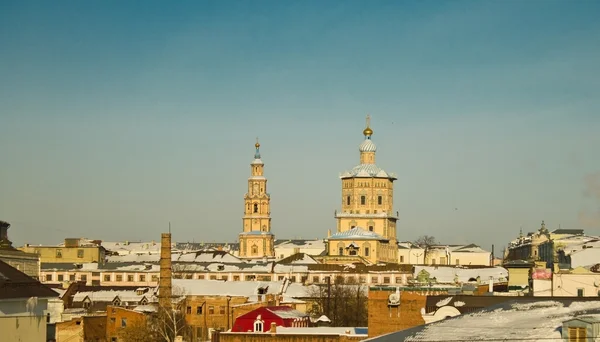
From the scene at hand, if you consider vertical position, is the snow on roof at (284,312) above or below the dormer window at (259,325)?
above

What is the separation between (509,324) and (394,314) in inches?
894

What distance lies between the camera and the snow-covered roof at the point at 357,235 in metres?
158

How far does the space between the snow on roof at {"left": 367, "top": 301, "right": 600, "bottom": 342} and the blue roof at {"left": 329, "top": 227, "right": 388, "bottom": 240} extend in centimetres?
11352

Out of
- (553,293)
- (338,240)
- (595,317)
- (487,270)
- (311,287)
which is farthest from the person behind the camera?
(338,240)

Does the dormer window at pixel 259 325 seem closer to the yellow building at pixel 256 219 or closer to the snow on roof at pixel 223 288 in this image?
the snow on roof at pixel 223 288

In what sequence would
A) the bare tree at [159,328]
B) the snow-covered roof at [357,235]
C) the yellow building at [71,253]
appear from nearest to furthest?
the bare tree at [159,328] → the snow-covered roof at [357,235] → the yellow building at [71,253]

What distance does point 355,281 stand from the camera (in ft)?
440

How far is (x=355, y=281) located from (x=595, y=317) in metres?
100

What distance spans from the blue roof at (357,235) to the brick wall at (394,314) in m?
95.4

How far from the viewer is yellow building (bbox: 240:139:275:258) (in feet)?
563

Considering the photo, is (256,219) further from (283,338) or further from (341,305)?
(283,338)

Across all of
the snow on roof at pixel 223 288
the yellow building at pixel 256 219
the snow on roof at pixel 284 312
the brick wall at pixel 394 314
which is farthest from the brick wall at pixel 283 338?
the yellow building at pixel 256 219

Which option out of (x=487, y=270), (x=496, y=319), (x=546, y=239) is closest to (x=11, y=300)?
(x=496, y=319)

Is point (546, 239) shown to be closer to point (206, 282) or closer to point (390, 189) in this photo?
point (390, 189)
